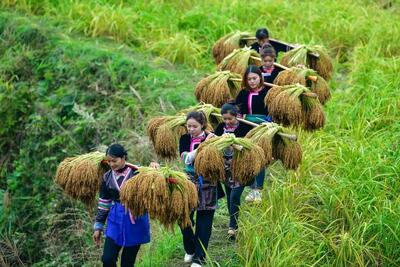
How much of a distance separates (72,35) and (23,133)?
184 centimetres

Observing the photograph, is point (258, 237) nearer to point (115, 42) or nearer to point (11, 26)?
A: point (115, 42)

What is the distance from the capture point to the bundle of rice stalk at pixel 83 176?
17.4 ft

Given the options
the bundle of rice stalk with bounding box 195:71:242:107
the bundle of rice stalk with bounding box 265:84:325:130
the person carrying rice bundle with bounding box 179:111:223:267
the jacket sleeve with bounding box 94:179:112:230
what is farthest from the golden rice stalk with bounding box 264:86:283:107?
the jacket sleeve with bounding box 94:179:112:230

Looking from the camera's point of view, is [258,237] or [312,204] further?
[312,204]

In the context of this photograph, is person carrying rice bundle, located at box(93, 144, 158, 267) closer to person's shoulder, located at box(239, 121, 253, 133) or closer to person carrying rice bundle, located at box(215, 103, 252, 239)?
person carrying rice bundle, located at box(215, 103, 252, 239)

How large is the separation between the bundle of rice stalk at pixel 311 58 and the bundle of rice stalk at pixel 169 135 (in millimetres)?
1960

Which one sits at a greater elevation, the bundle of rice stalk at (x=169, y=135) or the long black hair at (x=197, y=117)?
the long black hair at (x=197, y=117)

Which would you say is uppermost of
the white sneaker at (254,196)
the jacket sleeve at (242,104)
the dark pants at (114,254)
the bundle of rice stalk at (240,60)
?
the bundle of rice stalk at (240,60)

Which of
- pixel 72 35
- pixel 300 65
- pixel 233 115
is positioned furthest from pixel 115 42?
pixel 233 115

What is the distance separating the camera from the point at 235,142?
208 inches

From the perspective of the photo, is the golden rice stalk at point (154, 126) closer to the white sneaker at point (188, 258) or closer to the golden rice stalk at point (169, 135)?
the golden rice stalk at point (169, 135)

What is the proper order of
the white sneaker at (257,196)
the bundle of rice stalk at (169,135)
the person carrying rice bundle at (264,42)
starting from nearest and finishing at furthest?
the bundle of rice stalk at (169,135), the white sneaker at (257,196), the person carrying rice bundle at (264,42)

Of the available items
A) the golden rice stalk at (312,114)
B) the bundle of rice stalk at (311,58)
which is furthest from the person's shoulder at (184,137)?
the bundle of rice stalk at (311,58)

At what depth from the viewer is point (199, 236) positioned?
17.9 ft
